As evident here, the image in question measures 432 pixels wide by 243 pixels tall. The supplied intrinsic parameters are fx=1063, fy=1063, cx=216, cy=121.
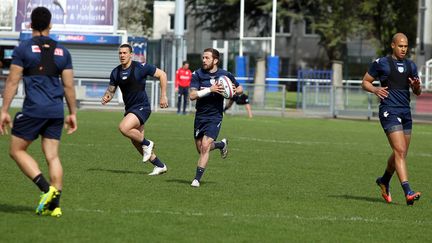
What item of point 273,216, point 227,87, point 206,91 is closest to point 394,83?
point 227,87

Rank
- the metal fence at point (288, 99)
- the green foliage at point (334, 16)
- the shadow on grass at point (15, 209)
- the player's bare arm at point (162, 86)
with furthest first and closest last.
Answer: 1. the green foliage at point (334, 16)
2. the metal fence at point (288, 99)
3. the player's bare arm at point (162, 86)
4. the shadow on grass at point (15, 209)

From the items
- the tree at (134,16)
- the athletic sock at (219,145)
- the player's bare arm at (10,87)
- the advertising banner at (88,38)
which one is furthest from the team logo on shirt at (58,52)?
the tree at (134,16)

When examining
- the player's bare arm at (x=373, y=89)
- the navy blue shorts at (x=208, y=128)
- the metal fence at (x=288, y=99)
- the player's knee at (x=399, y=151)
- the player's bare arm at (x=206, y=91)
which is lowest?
the metal fence at (x=288, y=99)

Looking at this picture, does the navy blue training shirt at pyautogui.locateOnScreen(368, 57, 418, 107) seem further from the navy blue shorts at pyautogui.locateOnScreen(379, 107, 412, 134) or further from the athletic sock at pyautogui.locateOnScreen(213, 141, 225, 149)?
the athletic sock at pyautogui.locateOnScreen(213, 141, 225, 149)

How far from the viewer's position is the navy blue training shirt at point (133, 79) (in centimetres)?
1609

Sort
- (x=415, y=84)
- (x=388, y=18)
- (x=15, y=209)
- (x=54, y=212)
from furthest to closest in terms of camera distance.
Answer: (x=388, y=18) → (x=415, y=84) → (x=15, y=209) → (x=54, y=212)

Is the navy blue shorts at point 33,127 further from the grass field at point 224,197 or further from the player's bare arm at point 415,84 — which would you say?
the player's bare arm at point 415,84

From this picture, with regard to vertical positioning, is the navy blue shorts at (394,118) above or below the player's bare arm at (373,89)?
below

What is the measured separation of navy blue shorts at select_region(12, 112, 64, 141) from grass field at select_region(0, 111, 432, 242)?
32.9 inches

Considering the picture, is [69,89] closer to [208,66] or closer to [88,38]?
[208,66]

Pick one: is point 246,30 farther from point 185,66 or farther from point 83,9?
point 185,66

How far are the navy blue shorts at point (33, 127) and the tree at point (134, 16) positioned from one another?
70989 millimetres

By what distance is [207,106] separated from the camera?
1486cm

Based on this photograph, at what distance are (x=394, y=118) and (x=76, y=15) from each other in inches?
1306
